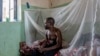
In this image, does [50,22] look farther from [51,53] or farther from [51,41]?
[51,53]

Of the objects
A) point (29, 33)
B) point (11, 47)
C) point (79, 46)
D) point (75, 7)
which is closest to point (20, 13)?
point (29, 33)

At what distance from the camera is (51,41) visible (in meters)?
3.14

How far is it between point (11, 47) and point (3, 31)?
35cm

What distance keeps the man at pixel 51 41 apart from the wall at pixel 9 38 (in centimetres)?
67

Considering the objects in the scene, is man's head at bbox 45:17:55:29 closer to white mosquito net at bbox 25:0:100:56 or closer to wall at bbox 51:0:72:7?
white mosquito net at bbox 25:0:100:56

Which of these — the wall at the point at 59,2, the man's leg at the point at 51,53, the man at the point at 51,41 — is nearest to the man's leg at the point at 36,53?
the man at the point at 51,41

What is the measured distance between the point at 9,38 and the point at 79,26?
1.52 metres

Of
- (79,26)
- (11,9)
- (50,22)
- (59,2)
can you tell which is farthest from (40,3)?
(79,26)

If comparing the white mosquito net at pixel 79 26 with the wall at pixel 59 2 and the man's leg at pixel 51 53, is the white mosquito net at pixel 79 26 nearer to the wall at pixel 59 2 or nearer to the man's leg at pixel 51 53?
the man's leg at pixel 51 53

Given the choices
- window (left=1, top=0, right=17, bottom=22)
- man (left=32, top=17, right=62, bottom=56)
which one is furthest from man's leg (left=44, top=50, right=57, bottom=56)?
window (left=1, top=0, right=17, bottom=22)

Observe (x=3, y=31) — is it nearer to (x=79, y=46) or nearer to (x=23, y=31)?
(x=23, y=31)

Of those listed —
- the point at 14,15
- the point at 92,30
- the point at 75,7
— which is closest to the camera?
the point at 92,30

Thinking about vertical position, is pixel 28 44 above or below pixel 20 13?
below

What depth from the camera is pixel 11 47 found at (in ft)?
12.0
